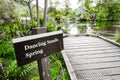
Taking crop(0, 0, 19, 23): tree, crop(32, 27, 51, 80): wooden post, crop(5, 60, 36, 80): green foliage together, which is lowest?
crop(5, 60, 36, 80): green foliage

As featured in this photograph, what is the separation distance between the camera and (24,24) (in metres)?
9.50

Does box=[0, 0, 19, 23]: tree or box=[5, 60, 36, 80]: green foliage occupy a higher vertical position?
box=[0, 0, 19, 23]: tree

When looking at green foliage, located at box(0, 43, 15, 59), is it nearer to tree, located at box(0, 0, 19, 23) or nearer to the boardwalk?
tree, located at box(0, 0, 19, 23)

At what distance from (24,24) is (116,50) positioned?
5899mm

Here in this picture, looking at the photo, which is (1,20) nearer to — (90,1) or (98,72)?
(98,72)

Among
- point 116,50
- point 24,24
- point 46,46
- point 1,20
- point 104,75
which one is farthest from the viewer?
point 24,24

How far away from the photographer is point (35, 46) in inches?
65.9

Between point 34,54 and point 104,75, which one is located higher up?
point 34,54

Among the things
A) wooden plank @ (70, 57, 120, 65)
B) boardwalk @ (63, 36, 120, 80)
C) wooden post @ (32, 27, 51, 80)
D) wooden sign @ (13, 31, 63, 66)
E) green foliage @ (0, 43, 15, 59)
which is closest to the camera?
wooden sign @ (13, 31, 63, 66)

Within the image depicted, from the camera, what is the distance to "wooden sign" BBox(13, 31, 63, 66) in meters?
1.52

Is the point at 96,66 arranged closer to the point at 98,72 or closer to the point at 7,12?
the point at 98,72

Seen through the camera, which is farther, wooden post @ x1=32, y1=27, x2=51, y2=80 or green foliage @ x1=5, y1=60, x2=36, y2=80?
green foliage @ x1=5, y1=60, x2=36, y2=80

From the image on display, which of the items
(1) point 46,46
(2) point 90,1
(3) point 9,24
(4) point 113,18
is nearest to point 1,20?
(3) point 9,24

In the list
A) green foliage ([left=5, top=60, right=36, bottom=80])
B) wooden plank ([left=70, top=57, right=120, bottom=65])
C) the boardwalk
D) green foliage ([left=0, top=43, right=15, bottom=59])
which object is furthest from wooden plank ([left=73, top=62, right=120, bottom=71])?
green foliage ([left=0, top=43, right=15, bottom=59])
